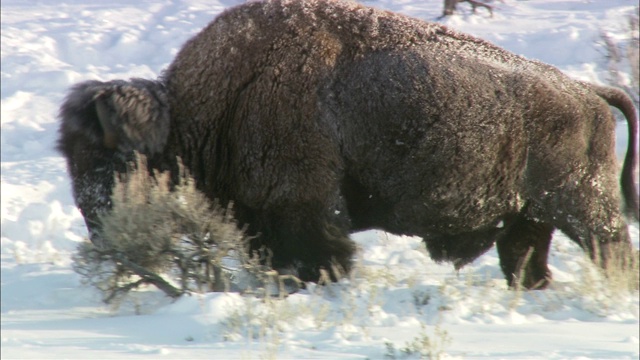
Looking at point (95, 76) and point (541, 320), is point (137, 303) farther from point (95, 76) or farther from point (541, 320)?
point (95, 76)

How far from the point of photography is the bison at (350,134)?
5.27 metres

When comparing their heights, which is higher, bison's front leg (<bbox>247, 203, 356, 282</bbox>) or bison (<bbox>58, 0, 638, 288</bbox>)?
bison (<bbox>58, 0, 638, 288</bbox>)

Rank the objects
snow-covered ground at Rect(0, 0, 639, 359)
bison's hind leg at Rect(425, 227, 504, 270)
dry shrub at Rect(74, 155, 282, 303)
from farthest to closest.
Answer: bison's hind leg at Rect(425, 227, 504, 270) → dry shrub at Rect(74, 155, 282, 303) → snow-covered ground at Rect(0, 0, 639, 359)

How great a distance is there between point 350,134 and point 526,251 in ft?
5.09

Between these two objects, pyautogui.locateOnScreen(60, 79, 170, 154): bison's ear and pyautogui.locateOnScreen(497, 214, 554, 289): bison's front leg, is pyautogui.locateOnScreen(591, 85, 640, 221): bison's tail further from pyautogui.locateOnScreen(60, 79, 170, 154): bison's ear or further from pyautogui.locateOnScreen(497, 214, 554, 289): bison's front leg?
pyautogui.locateOnScreen(60, 79, 170, 154): bison's ear

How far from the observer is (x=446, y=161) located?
17.2 feet

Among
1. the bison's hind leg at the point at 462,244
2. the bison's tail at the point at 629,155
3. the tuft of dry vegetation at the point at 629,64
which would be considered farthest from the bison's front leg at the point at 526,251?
the tuft of dry vegetation at the point at 629,64

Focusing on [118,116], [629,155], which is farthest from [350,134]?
[629,155]

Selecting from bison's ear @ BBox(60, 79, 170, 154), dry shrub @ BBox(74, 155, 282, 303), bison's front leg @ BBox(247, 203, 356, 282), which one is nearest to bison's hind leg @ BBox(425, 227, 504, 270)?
bison's front leg @ BBox(247, 203, 356, 282)

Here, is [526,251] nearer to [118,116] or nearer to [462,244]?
[462,244]

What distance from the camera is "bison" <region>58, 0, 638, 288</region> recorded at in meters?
5.27

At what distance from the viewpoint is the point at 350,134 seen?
5289mm

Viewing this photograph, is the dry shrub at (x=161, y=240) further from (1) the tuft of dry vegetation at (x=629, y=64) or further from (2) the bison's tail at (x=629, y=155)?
(1) the tuft of dry vegetation at (x=629, y=64)

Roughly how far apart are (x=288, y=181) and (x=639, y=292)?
2231mm
